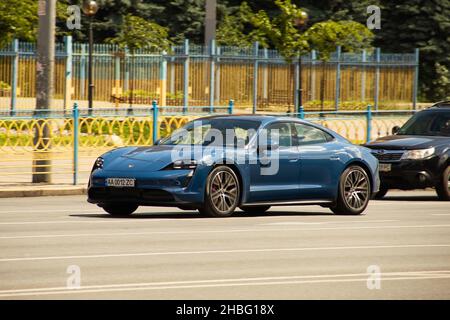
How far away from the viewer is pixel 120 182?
16766 mm

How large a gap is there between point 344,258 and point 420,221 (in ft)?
16.9

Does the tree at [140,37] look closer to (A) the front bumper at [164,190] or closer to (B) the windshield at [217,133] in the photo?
(B) the windshield at [217,133]

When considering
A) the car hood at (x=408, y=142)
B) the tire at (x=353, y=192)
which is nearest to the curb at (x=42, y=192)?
the car hood at (x=408, y=142)

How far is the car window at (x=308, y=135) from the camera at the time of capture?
18.4 m

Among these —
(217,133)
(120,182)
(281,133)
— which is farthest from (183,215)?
(281,133)

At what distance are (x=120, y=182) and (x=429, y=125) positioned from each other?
8.26 meters

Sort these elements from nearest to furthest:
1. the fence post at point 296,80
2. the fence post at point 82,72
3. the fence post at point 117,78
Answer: the fence post at point 82,72 → the fence post at point 117,78 → the fence post at point 296,80

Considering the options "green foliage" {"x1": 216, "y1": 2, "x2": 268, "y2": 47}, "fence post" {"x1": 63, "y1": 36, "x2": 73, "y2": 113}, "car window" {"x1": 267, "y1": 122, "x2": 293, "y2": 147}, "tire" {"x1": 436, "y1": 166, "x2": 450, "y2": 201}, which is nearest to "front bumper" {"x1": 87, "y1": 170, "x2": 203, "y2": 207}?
"car window" {"x1": 267, "y1": 122, "x2": 293, "y2": 147}

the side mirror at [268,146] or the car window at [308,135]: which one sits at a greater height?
the car window at [308,135]

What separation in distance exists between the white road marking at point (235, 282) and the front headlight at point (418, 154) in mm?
10261

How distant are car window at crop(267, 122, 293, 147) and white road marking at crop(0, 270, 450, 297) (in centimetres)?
634

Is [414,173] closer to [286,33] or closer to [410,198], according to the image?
[410,198]
